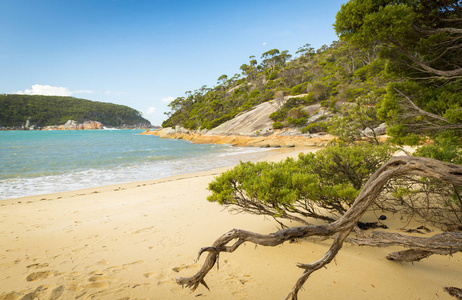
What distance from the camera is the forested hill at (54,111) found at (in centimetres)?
13712

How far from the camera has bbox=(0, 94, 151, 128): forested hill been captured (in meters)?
137

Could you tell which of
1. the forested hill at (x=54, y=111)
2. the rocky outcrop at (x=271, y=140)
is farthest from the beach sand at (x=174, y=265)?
the forested hill at (x=54, y=111)

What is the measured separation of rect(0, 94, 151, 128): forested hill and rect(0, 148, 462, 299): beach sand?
598 ft

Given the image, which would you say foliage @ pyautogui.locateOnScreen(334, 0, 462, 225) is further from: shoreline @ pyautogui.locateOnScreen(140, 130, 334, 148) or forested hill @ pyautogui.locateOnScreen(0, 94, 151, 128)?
forested hill @ pyautogui.locateOnScreen(0, 94, 151, 128)

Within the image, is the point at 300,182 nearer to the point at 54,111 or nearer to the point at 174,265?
the point at 174,265

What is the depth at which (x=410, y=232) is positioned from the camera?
14.4 ft

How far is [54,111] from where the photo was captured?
6033 inches

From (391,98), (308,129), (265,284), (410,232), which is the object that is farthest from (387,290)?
(308,129)

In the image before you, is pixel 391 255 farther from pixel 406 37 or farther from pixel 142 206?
pixel 142 206

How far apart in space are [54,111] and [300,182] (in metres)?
195

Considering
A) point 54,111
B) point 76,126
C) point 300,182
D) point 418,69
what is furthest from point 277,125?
point 54,111

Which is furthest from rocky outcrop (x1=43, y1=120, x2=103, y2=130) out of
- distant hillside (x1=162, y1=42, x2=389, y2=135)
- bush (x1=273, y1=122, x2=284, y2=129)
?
bush (x1=273, y1=122, x2=284, y2=129)

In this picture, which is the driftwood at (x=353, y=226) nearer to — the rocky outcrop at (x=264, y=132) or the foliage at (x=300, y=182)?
the foliage at (x=300, y=182)

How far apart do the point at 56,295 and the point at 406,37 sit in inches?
348
